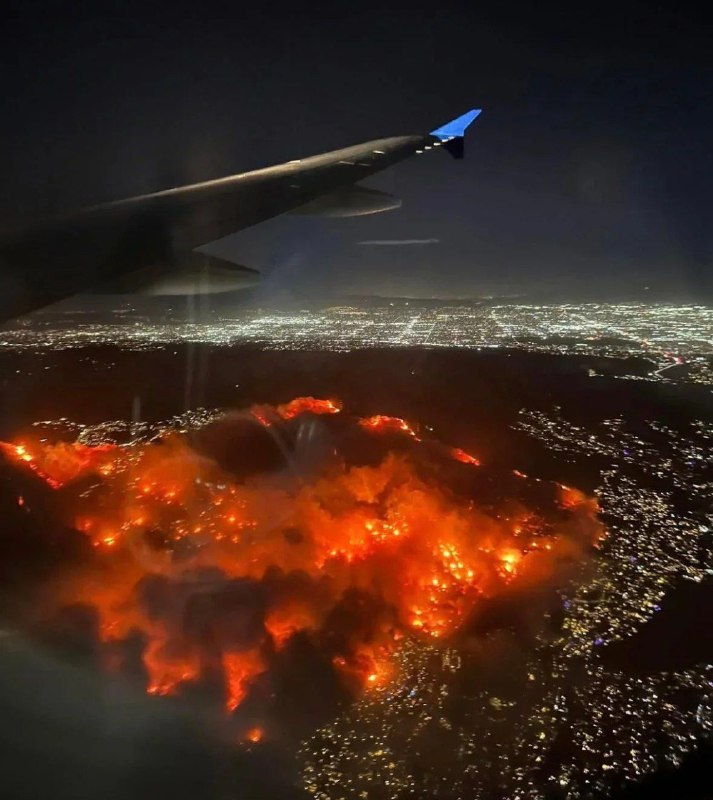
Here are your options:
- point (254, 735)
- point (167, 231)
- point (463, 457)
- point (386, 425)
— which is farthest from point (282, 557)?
point (386, 425)

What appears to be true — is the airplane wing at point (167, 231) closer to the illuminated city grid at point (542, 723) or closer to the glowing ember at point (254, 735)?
the glowing ember at point (254, 735)

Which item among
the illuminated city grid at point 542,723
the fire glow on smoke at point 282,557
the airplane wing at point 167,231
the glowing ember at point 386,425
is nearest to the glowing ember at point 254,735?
the fire glow on smoke at point 282,557

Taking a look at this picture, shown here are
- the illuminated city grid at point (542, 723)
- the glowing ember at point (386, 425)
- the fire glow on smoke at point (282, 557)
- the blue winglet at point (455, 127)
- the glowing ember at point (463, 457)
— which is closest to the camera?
the illuminated city grid at point (542, 723)

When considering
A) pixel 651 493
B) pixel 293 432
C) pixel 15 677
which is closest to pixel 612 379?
pixel 651 493

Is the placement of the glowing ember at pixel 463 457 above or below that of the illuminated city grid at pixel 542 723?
above

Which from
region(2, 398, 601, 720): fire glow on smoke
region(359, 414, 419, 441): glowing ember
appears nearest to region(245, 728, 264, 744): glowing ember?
region(2, 398, 601, 720): fire glow on smoke

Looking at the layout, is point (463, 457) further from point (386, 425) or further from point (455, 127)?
point (455, 127)

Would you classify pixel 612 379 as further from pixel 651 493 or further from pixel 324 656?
pixel 324 656
